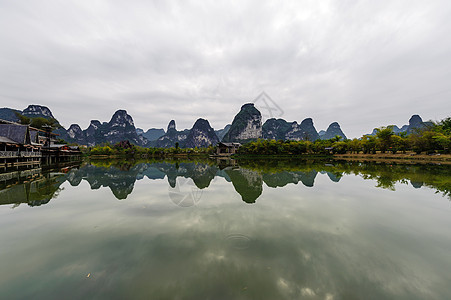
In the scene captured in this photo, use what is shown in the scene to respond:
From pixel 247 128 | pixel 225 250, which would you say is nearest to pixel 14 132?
pixel 225 250

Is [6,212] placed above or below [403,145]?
below

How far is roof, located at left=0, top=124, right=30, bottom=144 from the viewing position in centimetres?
2297

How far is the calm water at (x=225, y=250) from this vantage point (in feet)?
9.37

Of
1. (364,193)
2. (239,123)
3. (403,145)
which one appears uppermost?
(239,123)

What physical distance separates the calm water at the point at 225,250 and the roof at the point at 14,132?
24.2m

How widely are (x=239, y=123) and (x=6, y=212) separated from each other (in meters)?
169

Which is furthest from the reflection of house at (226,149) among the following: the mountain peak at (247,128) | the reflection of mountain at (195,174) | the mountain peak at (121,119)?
the mountain peak at (121,119)

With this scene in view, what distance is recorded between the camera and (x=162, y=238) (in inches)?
180

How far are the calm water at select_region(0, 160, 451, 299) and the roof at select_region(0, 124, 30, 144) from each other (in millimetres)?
24228

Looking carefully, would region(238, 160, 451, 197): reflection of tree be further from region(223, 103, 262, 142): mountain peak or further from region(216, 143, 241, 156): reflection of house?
region(223, 103, 262, 142): mountain peak

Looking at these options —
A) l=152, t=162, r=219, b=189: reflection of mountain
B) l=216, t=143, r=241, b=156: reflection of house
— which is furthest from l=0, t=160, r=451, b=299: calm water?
l=216, t=143, r=241, b=156: reflection of house

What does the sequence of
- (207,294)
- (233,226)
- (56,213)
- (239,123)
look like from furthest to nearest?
(239,123)
(56,213)
(233,226)
(207,294)

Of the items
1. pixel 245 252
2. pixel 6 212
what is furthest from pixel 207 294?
pixel 6 212

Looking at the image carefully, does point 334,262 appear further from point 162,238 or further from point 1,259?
point 1,259
